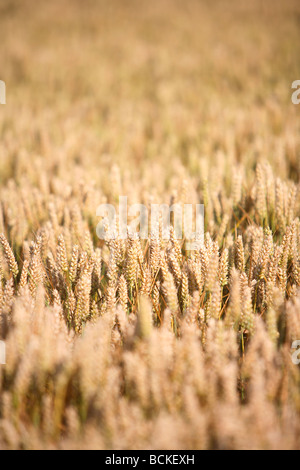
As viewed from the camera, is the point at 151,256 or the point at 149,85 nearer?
the point at 151,256

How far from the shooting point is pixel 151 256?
111cm

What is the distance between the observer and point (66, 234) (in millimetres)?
1468

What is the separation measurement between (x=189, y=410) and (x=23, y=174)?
2.05m

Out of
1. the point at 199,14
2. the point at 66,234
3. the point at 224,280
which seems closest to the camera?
the point at 224,280

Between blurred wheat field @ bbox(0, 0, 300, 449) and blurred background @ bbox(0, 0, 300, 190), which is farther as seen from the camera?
blurred background @ bbox(0, 0, 300, 190)

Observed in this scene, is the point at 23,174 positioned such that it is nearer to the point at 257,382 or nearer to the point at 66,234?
the point at 66,234

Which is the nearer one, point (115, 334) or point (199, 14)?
point (115, 334)

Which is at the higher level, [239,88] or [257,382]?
[239,88]

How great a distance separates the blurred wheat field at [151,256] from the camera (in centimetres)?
73

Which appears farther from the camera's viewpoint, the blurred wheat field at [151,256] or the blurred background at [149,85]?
the blurred background at [149,85]

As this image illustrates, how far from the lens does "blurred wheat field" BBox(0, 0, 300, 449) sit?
2.40ft

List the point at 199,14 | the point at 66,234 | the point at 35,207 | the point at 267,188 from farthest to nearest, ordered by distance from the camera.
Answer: the point at 199,14, the point at 35,207, the point at 267,188, the point at 66,234

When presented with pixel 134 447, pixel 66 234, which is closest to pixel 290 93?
pixel 66 234

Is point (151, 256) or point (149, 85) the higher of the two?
point (149, 85)
